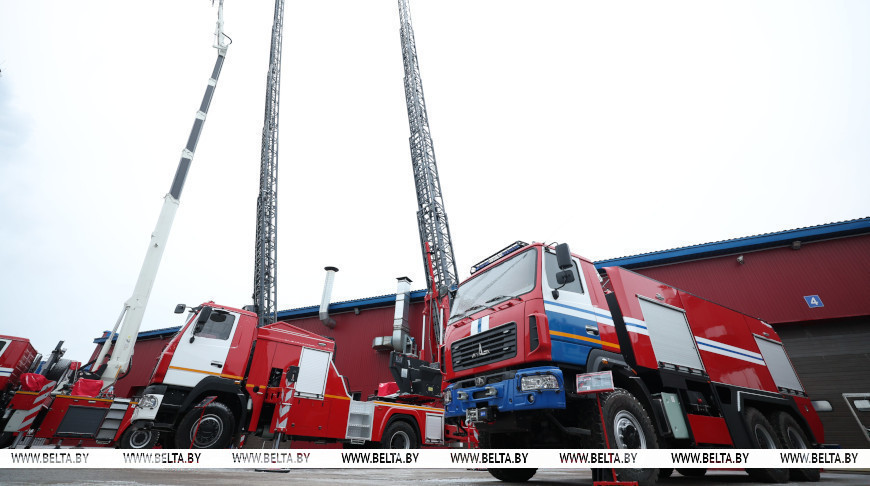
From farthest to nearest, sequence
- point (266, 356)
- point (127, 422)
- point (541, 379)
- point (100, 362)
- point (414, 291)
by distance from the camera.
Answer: point (414, 291), point (100, 362), point (266, 356), point (127, 422), point (541, 379)

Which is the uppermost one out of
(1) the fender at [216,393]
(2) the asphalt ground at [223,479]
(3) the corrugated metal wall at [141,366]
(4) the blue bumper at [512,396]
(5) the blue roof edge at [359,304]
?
(5) the blue roof edge at [359,304]

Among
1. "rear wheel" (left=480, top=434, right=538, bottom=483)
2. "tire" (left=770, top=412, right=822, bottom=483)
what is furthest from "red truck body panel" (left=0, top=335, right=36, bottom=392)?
"tire" (left=770, top=412, right=822, bottom=483)

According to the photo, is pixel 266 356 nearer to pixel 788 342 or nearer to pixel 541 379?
pixel 541 379

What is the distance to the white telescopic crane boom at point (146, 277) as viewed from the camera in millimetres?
8500

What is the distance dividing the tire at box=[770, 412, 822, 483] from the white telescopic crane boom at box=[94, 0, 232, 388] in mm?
12598

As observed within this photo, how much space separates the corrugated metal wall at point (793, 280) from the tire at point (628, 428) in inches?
450

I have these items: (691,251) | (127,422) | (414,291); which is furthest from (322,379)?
(691,251)

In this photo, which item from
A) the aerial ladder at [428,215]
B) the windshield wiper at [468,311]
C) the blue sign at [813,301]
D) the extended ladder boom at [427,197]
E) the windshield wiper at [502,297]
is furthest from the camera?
the extended ladder boom at [427,197]

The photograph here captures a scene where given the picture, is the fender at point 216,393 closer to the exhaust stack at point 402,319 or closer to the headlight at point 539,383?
the headlight at point 539,383

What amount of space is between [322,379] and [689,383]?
6.69 metres

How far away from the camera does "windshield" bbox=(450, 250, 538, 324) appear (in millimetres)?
4957

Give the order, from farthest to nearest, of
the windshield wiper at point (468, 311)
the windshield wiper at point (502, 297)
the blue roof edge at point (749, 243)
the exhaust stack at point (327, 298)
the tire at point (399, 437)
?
the exhaust stack at point (327, 298), the blue roof edge at point (749, 243), the tire at point (399, 437), the windshield wiper at point (468, 311), the windshield wiper at point (502, 297)

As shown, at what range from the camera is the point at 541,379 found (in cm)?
394

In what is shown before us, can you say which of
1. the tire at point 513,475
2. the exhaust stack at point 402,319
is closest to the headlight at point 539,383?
the tire at point 513,475
